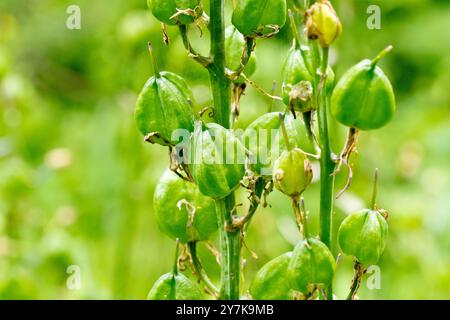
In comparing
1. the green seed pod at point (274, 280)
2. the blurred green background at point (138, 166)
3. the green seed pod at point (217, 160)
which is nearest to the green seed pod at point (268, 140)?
the green seed pod at point (217, 160)

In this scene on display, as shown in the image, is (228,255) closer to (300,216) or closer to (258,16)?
(300,216)

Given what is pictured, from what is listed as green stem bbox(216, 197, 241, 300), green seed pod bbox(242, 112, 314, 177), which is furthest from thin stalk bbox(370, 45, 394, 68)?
green stem bbox(216, 197, 241, 300)

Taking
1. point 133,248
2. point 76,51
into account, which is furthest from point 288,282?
point 76,51

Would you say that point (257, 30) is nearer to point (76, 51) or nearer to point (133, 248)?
point (133, 248)

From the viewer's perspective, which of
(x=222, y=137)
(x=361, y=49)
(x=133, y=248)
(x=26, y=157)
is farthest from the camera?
(x=26, y=157)

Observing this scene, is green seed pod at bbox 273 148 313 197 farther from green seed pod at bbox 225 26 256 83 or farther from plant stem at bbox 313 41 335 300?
green seed pod at bbox 225 26 256 83

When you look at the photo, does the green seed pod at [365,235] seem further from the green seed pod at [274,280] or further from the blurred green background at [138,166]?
the blurred green background at [138,166]

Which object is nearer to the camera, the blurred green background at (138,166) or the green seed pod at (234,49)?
the green seed pod at (234,49)
